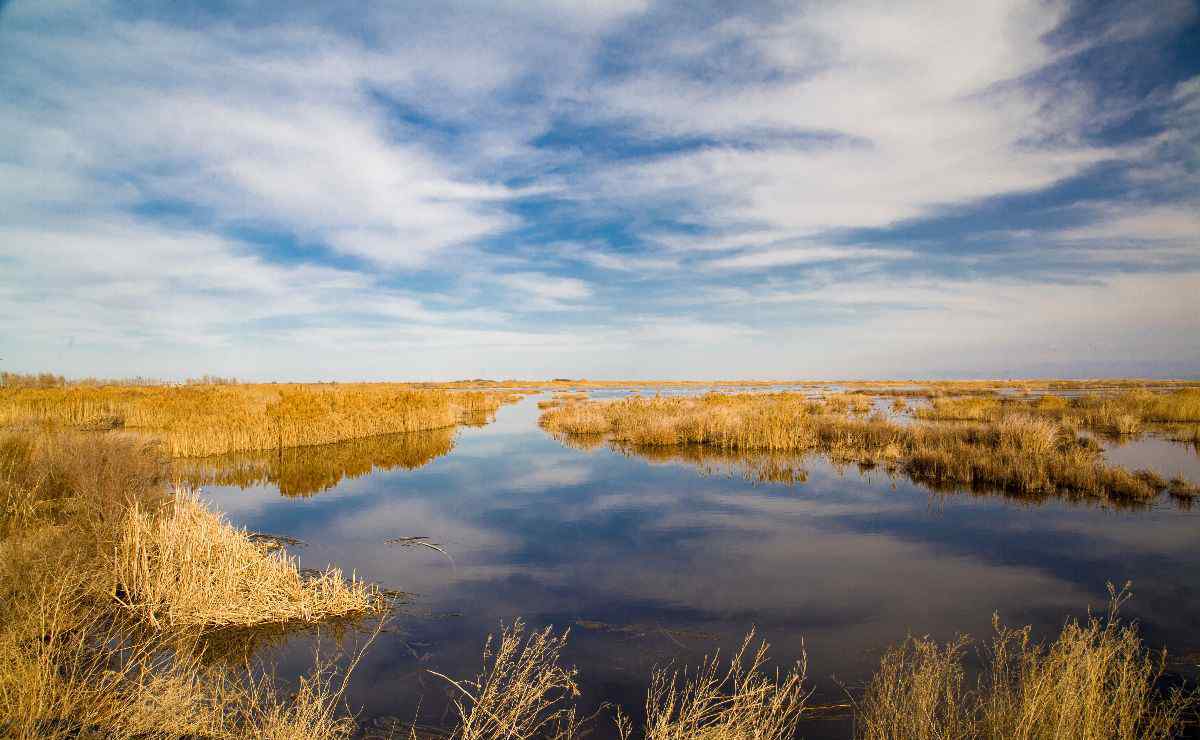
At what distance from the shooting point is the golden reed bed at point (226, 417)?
2308 centimetres

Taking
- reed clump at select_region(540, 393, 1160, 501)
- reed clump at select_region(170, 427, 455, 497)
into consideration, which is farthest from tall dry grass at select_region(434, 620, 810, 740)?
reed clump at select_region(540, 393, 1160, 501)

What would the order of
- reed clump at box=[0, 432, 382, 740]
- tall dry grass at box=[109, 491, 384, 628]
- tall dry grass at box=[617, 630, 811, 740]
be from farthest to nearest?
tall dry grass at box=[109, 491, 384, 628] < tall dry grass at box=[617, 630, 811, 740] < reed clump at box=[0, 432, 382, 740]

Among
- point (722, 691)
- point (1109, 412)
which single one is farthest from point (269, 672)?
point (1109, 412)

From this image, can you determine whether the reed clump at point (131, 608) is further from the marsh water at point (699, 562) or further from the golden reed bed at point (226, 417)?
the golden reed bed at point (226, 417)

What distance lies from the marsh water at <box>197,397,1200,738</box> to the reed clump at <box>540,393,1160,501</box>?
1.51 m

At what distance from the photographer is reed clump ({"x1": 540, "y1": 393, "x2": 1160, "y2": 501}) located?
1628cm

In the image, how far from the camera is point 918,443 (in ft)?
68.4

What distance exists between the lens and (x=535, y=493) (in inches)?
691

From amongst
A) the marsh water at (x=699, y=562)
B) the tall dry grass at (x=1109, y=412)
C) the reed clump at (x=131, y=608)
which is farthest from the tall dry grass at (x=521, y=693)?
the tall dry grass at (x=1109, y=412)

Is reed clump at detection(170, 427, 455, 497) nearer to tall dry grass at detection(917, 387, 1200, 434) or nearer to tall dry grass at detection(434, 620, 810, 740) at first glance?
tall dry grass at detection(434, 620, 810, 740)

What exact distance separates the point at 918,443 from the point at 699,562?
45.0 feet

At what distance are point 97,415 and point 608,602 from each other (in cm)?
3321

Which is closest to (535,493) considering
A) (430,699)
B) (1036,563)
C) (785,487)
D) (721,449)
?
(785,487)

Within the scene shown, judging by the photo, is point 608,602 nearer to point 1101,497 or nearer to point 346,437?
point 1101,497
